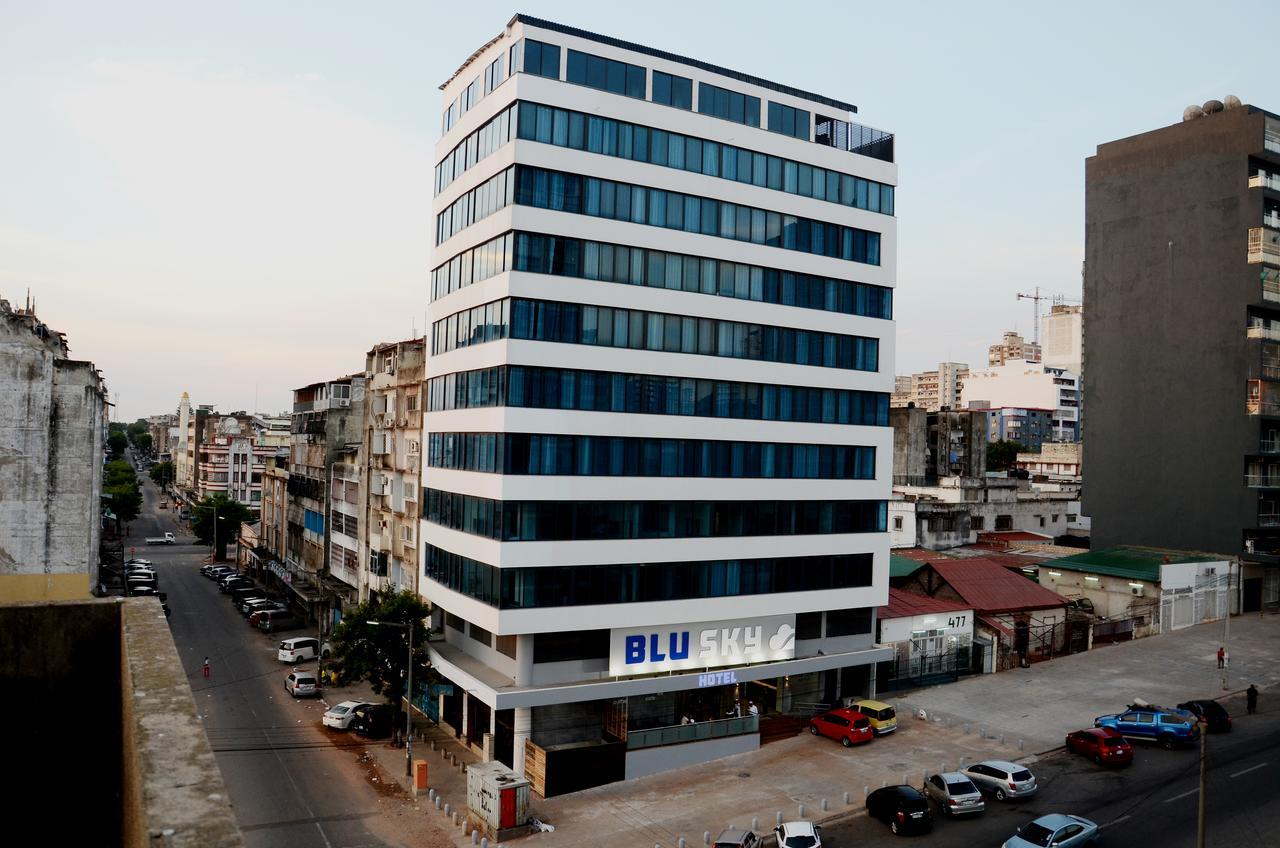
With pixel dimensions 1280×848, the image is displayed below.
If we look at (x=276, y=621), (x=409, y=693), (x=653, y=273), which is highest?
(x=653, y=273)

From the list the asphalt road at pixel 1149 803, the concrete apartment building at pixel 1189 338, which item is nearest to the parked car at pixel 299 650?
the asphalt road at pixel 1149 803

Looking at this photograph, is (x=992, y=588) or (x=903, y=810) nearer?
(x=903, y=810)

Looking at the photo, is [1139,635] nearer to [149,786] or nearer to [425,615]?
[425,615]

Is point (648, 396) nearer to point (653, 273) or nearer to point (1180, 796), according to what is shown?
point (653, 273)

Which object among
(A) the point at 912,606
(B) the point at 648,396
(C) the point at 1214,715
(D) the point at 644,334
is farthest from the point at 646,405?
(C) the point at 1214,715

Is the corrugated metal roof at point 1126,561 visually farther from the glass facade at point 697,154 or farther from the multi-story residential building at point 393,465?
the multi-story residential building at point 393,465

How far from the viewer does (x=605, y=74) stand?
1753 inches

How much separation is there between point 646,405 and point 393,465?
75.9 ft

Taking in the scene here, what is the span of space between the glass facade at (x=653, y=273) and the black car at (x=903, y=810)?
24525mm

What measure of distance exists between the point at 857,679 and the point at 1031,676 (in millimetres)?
11507

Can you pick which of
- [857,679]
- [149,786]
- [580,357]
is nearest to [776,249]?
[580,357]

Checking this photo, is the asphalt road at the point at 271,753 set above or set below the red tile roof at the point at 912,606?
below

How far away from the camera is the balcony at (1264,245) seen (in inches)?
2714

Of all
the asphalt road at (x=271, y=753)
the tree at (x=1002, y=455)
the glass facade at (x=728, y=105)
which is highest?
the glass facade at (x=728, y=105)
